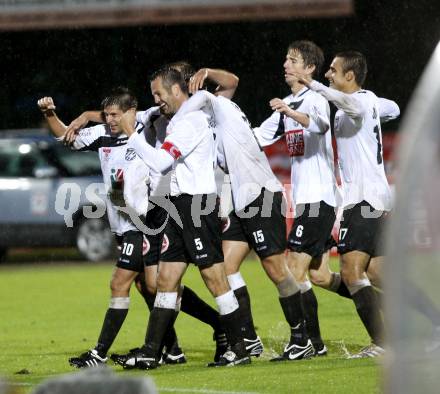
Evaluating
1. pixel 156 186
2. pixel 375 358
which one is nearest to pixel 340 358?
pixel 375 358

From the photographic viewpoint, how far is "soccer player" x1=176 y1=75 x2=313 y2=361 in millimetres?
9109

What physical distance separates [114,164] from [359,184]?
5.99ft

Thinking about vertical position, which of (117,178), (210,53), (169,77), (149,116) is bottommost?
Result: (117,178)

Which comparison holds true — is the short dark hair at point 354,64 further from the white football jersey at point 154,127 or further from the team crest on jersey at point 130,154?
the team crest on jersey at point 130,154

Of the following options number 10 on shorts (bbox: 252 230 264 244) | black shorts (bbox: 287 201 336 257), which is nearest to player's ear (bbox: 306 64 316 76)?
black shorts (bbox: 287 201 336 257)

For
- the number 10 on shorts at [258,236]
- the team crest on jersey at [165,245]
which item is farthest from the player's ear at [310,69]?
→ the team crest on jersey at [165,245]

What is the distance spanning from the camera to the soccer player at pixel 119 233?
29.3 feet

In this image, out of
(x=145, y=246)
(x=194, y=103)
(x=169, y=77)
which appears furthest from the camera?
(x=145, y=246)

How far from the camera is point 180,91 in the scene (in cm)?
871

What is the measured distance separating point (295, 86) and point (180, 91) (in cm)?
112

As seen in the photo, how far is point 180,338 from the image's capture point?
35.8ft

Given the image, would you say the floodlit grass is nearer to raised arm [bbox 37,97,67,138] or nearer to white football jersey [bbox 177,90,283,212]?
white football jersey [bbox 177,90,283,212]

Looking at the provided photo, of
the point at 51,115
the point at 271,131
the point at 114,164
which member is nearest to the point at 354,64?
the point at 271,131

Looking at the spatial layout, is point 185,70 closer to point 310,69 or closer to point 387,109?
point 310,69
